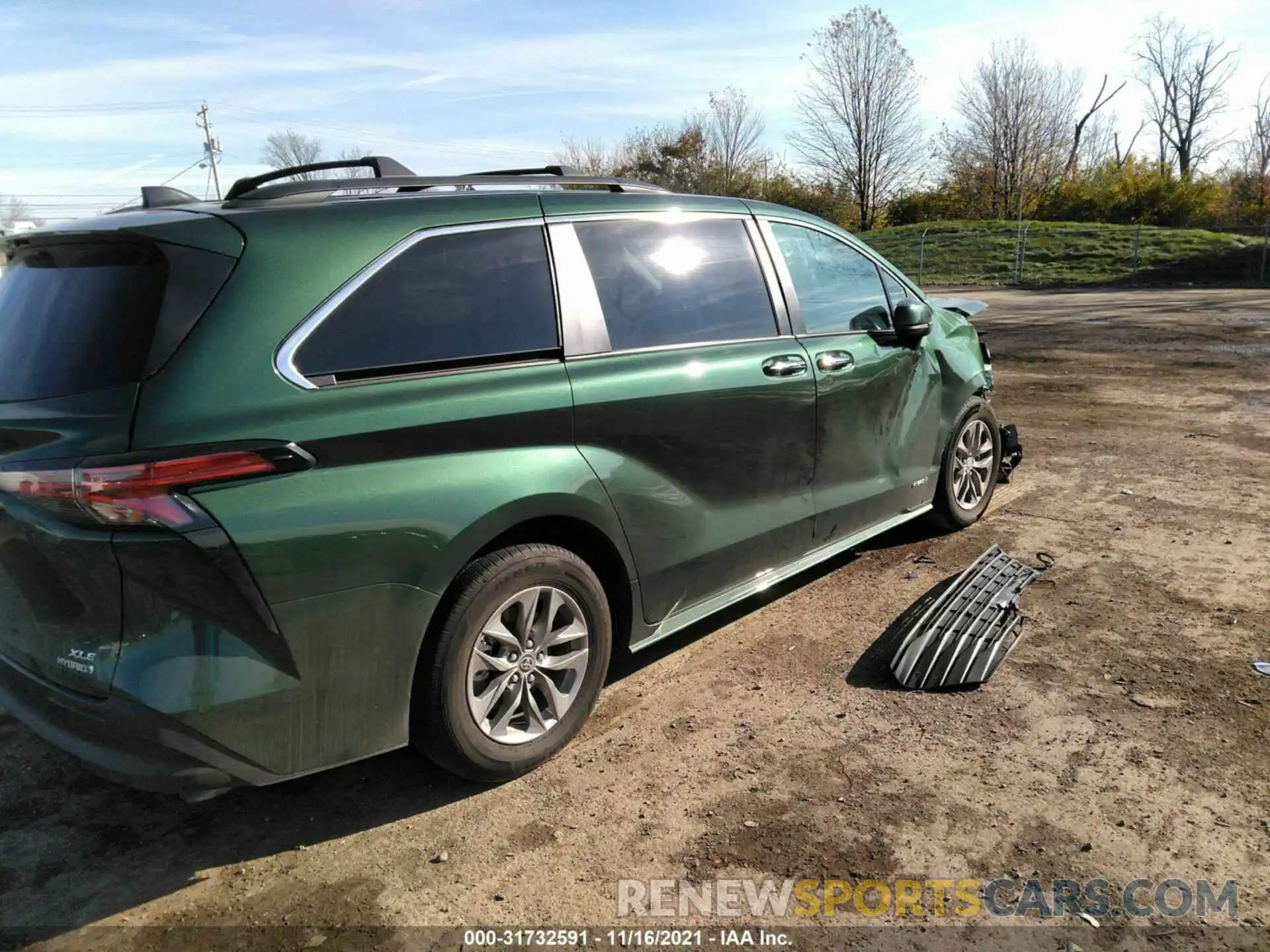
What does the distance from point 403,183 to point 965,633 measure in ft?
9.35

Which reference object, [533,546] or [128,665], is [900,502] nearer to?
[533,546]

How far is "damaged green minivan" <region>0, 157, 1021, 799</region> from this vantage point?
2320 mm

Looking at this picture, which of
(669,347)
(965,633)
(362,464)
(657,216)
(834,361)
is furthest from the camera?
(834,361)

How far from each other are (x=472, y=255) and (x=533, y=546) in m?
0.96

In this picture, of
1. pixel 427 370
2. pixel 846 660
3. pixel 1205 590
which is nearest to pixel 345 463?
pixel 427 370

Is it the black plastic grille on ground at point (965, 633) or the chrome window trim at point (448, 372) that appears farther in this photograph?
the black plastic grille on ground at point (965, 633)

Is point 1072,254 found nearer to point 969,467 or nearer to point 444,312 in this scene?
point 969,467

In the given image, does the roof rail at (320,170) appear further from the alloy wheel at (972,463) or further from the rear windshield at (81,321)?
the alloy wheel at (972,463)

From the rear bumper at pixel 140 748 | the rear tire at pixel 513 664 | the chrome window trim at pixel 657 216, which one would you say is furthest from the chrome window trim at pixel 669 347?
the rear bumper at pixel 140 748

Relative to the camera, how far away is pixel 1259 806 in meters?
2.79

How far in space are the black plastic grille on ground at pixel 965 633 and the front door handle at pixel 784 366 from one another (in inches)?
48.4

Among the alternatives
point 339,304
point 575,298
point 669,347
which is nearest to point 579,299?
point 575,298

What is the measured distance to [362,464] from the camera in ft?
8.27

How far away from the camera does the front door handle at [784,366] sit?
12.5 ft
